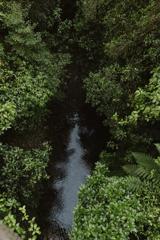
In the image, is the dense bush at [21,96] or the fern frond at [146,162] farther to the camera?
the dense bush at [21,96]

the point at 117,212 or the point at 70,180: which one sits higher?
the point at 117,212

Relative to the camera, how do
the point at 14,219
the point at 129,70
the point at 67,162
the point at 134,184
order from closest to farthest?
the point at 14,219 < the point at 134,184 < the point at 129,70 < the point at 67,162

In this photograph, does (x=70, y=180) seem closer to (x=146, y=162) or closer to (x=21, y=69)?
(x=21, y=69)

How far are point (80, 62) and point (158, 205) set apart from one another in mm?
9024

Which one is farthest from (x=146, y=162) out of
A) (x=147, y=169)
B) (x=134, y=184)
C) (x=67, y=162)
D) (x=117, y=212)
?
(x=67, y=162)

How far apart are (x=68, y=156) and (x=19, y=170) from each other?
342cm

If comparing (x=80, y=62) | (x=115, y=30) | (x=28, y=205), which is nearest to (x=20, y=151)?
(x=28, y=205)

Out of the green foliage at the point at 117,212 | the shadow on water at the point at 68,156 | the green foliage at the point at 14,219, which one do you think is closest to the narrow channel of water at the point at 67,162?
the shadow on water at the point at 68,156

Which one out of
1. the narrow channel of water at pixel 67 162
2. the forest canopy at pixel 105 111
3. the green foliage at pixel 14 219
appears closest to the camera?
the green foliage at pixel 14 219

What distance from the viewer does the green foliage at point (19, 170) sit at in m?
10.2

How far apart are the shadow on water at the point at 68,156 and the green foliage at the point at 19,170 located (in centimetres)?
156

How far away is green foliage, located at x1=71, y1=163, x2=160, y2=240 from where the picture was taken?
7.68 metres

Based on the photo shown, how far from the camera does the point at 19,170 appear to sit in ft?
33.9

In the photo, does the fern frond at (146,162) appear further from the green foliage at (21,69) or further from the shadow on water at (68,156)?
the shadow on water at (68,156)
